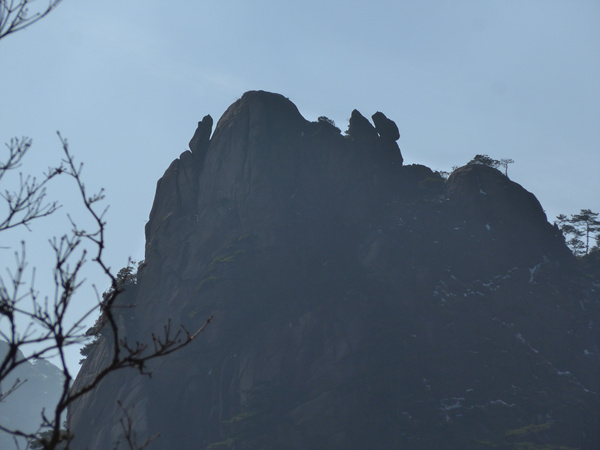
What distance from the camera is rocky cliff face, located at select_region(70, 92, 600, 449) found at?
65.1 meters

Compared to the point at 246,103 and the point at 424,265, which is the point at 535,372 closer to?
the point at 424,265

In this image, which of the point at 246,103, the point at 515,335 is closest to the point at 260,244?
the point at 246,103

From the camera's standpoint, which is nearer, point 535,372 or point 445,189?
point 535,372

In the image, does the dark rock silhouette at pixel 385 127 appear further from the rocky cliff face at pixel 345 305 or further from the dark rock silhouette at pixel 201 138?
the dark rock silhouette at pixel 201 138

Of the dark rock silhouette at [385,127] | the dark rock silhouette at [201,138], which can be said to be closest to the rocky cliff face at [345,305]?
the dark rock silhouette at [201,138]

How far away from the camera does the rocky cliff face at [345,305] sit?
65125 mm

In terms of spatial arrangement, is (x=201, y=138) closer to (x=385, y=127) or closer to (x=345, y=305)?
(x=385, y=127)

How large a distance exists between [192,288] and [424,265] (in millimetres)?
28462

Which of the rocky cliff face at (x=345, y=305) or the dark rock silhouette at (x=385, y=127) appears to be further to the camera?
the dark rock silhouette at (x=385, y=127)

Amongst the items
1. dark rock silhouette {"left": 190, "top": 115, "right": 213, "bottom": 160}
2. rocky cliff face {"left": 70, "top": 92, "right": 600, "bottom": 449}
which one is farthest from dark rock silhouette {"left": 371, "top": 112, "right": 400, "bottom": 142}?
dark rock silhouette {"left": 190, "top": 115, "right": 213, "bottom": 160}

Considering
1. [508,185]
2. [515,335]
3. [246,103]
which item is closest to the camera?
[515,335]

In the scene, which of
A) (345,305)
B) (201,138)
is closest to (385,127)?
(201,138)

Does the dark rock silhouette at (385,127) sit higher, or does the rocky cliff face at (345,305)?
the dark rock silhouette at (385,127)

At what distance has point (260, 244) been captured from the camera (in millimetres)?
82500
